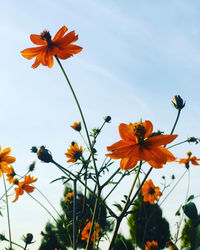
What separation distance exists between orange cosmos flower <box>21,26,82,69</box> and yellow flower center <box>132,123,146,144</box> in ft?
1.67

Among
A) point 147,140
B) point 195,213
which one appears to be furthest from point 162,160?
point 195,213

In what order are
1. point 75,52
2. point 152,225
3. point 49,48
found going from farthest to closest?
point 152,225 < point 49,48 < point 75,52

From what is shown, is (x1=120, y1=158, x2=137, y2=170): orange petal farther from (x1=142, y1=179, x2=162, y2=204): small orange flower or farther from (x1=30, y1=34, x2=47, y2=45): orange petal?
(x1=142, y1=179, x2=162, y2=204): small orange flower

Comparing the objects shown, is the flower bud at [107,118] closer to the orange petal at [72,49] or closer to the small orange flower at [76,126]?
the small orange flower at [76,126]

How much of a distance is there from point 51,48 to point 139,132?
0.70 metres

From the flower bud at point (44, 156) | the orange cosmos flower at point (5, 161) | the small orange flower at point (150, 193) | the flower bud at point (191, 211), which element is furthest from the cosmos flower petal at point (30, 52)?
the small orange flower at point (150, 193)

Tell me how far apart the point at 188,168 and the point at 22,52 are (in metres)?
2.05

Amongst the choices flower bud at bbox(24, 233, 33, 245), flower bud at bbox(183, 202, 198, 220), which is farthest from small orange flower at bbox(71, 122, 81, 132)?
flower bud at bbox(183, 202, 198, 220)

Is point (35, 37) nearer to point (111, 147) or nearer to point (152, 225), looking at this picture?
point (111, 147)

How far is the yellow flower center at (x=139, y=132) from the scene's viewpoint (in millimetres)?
988

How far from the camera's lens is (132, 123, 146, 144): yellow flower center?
988mm

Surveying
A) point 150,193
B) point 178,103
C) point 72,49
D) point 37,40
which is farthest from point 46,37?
point 150,193

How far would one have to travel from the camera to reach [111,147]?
903 millimetres

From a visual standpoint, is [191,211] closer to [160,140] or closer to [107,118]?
[160,140]
